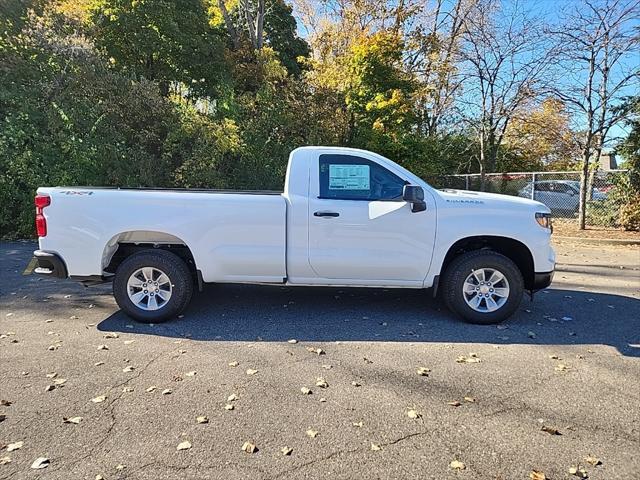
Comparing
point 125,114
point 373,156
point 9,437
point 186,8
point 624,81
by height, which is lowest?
point 9,437

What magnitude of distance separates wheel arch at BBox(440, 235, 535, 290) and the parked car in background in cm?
1186

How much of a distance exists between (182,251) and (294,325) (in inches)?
61.1

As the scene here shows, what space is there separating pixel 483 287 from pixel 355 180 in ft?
6.06

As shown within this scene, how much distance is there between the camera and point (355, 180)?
530 cm

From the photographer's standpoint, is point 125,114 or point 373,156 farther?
point 125,114

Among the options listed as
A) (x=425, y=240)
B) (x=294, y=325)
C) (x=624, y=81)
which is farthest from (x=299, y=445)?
(x=624, y=81)

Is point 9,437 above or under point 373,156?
under

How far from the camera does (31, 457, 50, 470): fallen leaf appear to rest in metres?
2.69

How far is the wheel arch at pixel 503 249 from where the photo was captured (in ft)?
17.3

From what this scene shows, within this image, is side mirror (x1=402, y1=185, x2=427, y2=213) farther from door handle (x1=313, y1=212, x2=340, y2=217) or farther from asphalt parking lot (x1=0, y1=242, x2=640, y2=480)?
asphalt parking lot (x1=0, y1=242, x2=640, y2=480)

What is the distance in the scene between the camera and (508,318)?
17.7 ft

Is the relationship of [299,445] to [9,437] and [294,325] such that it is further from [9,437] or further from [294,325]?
[294,325]

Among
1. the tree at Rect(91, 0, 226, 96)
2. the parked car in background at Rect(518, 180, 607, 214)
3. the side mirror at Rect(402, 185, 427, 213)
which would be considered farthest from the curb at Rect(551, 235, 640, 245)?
the tree at Rect(91, 0, 226, 96)

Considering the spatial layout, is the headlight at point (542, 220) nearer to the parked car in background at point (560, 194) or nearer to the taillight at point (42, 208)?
the taillight at point (42, 208)
